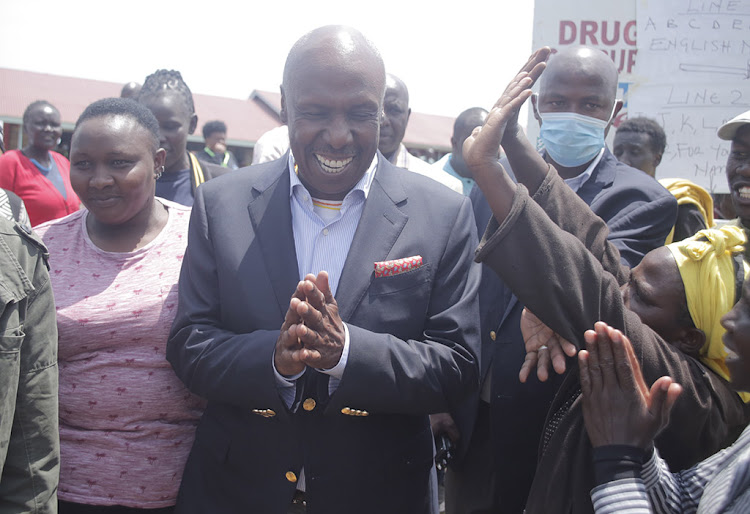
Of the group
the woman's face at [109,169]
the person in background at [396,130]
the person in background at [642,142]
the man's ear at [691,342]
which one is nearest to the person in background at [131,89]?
the person in background at [396,130]

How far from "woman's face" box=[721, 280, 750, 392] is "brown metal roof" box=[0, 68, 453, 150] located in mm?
18234

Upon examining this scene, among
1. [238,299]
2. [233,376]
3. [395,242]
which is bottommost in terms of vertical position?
[233,376]

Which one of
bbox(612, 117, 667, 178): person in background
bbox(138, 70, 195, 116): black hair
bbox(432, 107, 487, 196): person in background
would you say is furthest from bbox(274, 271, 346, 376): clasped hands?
bbox(432, 107, 487, 196): person in background

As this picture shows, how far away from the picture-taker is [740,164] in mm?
2395

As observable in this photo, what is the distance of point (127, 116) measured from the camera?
251cm

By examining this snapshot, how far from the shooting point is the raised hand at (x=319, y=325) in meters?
1.75

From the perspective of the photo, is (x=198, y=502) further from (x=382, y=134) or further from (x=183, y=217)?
(x=382, y=134)

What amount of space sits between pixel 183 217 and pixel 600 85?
1.92 m

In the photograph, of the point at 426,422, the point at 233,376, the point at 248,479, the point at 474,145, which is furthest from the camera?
the point at 426,422

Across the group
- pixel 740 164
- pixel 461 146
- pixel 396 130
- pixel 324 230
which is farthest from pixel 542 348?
pixel 461 146

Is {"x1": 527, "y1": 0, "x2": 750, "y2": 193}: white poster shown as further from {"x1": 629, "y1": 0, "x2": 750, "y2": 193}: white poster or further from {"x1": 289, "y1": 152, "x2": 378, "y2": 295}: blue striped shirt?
{"x1": 289, "y1": 152, "x2": 378, "y2": 295}: blue striped shirt

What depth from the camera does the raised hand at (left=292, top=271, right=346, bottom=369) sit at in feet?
5.75

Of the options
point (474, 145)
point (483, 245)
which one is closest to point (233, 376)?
point (483, 245)

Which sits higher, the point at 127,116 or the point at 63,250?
the point at 127,116
